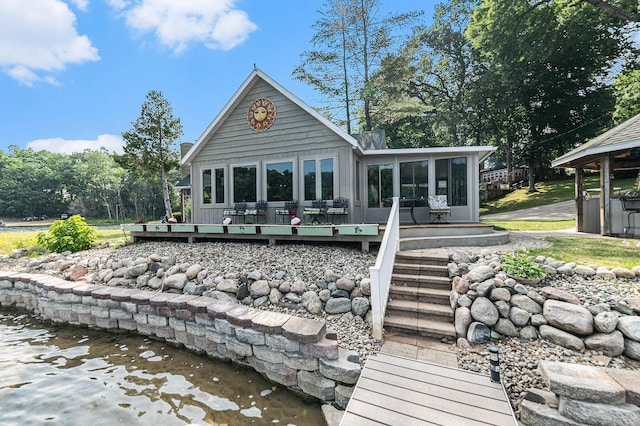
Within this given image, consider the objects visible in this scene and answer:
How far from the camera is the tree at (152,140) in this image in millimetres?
15641

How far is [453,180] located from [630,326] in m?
6.38

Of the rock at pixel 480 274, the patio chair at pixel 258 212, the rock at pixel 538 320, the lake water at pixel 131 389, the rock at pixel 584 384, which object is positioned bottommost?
the lake water at pixel 131 389

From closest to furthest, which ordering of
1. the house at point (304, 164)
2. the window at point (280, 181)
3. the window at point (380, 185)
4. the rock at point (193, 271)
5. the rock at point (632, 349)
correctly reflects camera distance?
the rock at point (632, 349) < the rock at point (193, 271) < the house at point (304, 164) < the window at point (280, 181) < the window at point (380, 185)

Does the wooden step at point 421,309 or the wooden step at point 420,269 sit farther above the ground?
the wooden step at point 420,269

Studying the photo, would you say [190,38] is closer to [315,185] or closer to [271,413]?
[315,185]

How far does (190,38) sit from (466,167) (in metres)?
15.6

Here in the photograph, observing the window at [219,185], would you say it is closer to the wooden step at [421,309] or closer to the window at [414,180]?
the window at [414,180]

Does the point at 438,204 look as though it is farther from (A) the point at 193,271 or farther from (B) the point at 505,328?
(A) the point at 193,271

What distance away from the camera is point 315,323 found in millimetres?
3590

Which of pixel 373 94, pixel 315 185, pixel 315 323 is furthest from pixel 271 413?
pixel 373 94

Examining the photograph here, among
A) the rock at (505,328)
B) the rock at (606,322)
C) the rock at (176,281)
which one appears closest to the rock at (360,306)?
the rock at (505,328)

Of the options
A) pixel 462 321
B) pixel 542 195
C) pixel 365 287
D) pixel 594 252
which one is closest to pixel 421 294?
pixel 462 321

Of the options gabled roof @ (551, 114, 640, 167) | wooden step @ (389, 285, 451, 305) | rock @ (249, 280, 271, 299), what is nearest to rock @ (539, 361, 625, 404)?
wooden step @ (389, 285, 451, 305)

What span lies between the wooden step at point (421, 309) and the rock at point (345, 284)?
672mm
